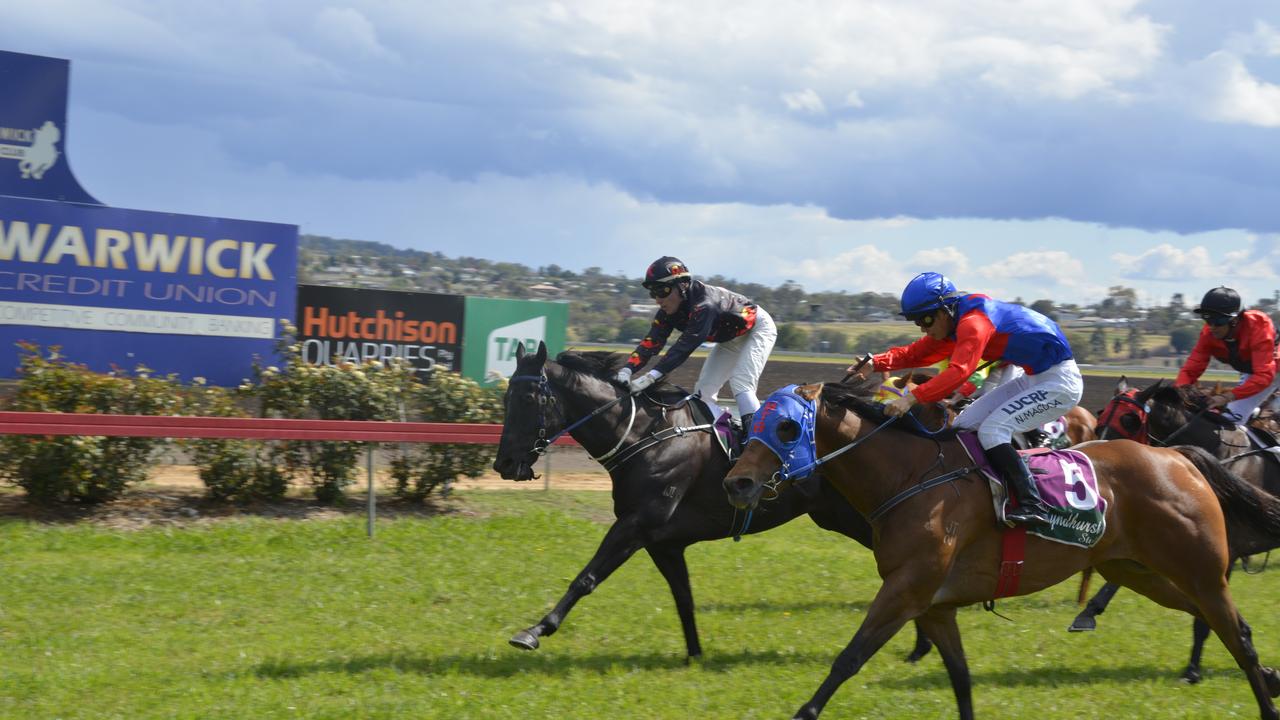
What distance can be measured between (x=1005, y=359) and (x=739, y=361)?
247 centimetres

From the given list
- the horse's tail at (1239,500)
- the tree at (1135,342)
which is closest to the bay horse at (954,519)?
the horse's tail at (1239,500)

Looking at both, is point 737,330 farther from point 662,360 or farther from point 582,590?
point 582,590

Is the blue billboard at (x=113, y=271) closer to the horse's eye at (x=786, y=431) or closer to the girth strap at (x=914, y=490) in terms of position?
the horse's eye at (x=786, y=431)

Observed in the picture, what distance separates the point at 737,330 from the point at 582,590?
7.71 ft

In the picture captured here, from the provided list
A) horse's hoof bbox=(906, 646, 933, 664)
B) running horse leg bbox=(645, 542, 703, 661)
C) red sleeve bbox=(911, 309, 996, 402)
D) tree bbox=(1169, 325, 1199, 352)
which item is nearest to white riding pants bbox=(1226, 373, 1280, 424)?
horse's hoof bbox=(906, 646, 933, 664)

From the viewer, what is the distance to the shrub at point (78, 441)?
392 inches

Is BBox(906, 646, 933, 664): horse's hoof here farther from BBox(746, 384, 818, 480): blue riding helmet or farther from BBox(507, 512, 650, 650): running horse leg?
BBox(746, 384, 818, 480): blue riding helmet

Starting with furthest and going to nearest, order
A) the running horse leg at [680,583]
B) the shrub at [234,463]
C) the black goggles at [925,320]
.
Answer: the shrub at [234,463], the running horse leg at [680,583], the black goggles at [925,320]

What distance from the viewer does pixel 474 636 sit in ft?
24.1

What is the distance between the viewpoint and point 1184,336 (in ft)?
135

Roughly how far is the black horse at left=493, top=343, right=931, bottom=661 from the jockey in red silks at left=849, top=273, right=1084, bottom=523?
5.37 feet

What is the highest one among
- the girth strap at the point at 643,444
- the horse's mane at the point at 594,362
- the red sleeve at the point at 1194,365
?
the red sleeve at the point at 1194,365

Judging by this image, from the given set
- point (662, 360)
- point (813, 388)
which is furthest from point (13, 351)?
point (813, 388)

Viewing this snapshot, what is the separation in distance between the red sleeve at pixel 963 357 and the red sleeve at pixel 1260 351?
432 cm
